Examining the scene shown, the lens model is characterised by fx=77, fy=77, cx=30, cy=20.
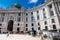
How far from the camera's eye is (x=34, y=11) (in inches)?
1772

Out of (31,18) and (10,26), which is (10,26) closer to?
(10,26)

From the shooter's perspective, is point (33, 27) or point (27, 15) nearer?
point (33, 27)

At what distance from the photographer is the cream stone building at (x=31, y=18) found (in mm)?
35719

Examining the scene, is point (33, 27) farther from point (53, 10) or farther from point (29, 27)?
point (53, 10)

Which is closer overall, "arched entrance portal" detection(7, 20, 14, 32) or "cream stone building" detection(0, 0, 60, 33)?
"cream stone building" detection(0, 0, 60, 33)

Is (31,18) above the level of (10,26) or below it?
above

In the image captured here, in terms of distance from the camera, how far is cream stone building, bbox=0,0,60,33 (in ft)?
117

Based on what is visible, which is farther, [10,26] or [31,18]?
[10,26]

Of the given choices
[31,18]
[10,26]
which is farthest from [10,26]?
[31,18]

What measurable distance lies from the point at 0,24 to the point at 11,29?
6850 millimetres

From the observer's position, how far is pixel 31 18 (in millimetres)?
44469

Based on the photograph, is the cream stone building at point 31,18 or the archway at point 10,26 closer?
the cream stone building at point 31,18

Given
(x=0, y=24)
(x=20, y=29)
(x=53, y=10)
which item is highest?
(x=53, y=10)

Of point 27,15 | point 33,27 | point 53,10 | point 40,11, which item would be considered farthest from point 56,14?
point 27,15
